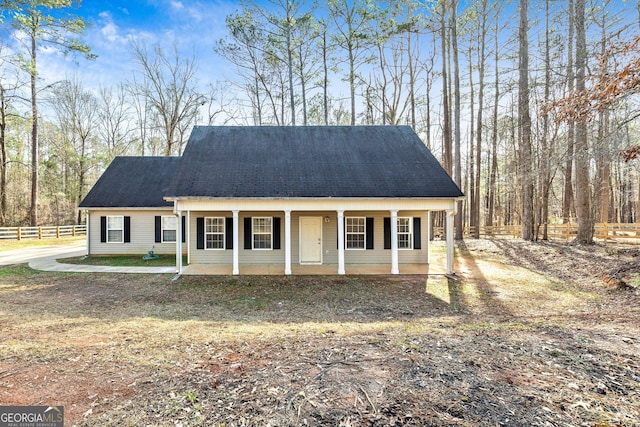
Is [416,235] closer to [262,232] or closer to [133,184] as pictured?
[262,232]

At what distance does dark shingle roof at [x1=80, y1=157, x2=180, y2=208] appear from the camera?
1428 cm

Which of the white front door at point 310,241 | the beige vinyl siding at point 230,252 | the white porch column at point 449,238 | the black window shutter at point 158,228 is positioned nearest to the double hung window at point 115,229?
the black window shutter at point 158,228

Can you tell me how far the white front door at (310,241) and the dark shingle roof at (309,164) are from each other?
5.93 ft

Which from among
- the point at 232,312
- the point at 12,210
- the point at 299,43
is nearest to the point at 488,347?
the point at 232,312

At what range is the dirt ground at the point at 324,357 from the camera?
8.73 feet

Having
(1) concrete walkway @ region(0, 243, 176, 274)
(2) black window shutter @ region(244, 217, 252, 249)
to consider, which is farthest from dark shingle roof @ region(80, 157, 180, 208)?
(2) black window shutter @ region(244, 217, 252, 249)

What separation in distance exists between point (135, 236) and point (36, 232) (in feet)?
41.1

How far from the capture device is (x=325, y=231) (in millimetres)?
11883

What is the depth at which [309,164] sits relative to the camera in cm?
1188

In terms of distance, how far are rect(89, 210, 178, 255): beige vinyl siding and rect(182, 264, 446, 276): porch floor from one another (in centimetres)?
420

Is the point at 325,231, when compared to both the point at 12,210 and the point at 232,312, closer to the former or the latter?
the point at 232,312

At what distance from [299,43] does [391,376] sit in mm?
21929

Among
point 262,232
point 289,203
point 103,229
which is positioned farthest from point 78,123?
point 289,203

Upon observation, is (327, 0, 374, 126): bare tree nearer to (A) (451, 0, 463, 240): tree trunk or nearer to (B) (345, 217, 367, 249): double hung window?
(A) (451, 0, 463, 240): tree trunk
